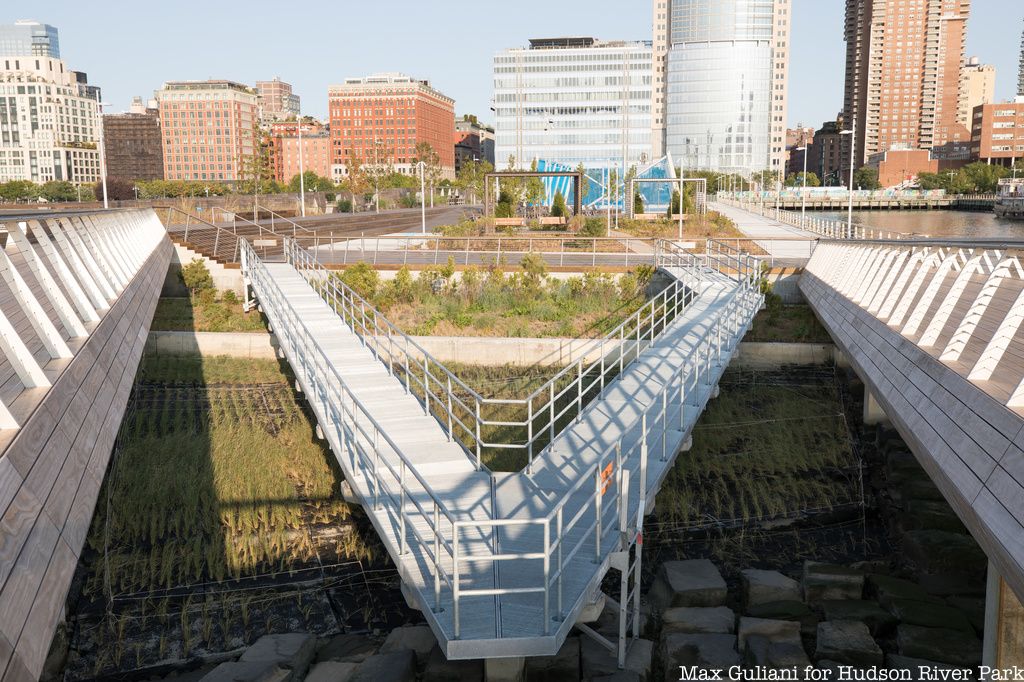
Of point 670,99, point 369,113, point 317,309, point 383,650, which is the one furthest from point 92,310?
point 369,113

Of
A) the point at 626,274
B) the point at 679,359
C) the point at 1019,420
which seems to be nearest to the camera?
the point at 1019,420

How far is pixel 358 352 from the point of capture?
590 inches

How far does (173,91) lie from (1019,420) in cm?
20653

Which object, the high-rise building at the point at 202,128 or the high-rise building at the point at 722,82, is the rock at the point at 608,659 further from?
the high-rise building at the point at 202,128

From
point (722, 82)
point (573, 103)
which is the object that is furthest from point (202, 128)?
point (722, 82)

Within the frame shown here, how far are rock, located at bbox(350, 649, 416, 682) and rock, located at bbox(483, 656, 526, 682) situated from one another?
104 cm

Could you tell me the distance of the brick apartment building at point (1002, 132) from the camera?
15138 cm

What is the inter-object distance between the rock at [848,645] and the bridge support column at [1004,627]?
47.8 inches

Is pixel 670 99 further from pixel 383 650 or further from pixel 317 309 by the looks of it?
pixel 383 650

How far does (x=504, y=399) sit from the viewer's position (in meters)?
15.5

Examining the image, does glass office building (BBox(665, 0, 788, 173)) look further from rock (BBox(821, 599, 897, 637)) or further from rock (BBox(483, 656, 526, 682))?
rock (BBox(483, 656, 526, 682))

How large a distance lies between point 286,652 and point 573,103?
13183 centimetres

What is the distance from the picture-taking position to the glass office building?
161125 millimetres

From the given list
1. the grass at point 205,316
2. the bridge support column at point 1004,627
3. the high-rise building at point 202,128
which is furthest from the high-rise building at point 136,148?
the bridge support column at point 1004,627
